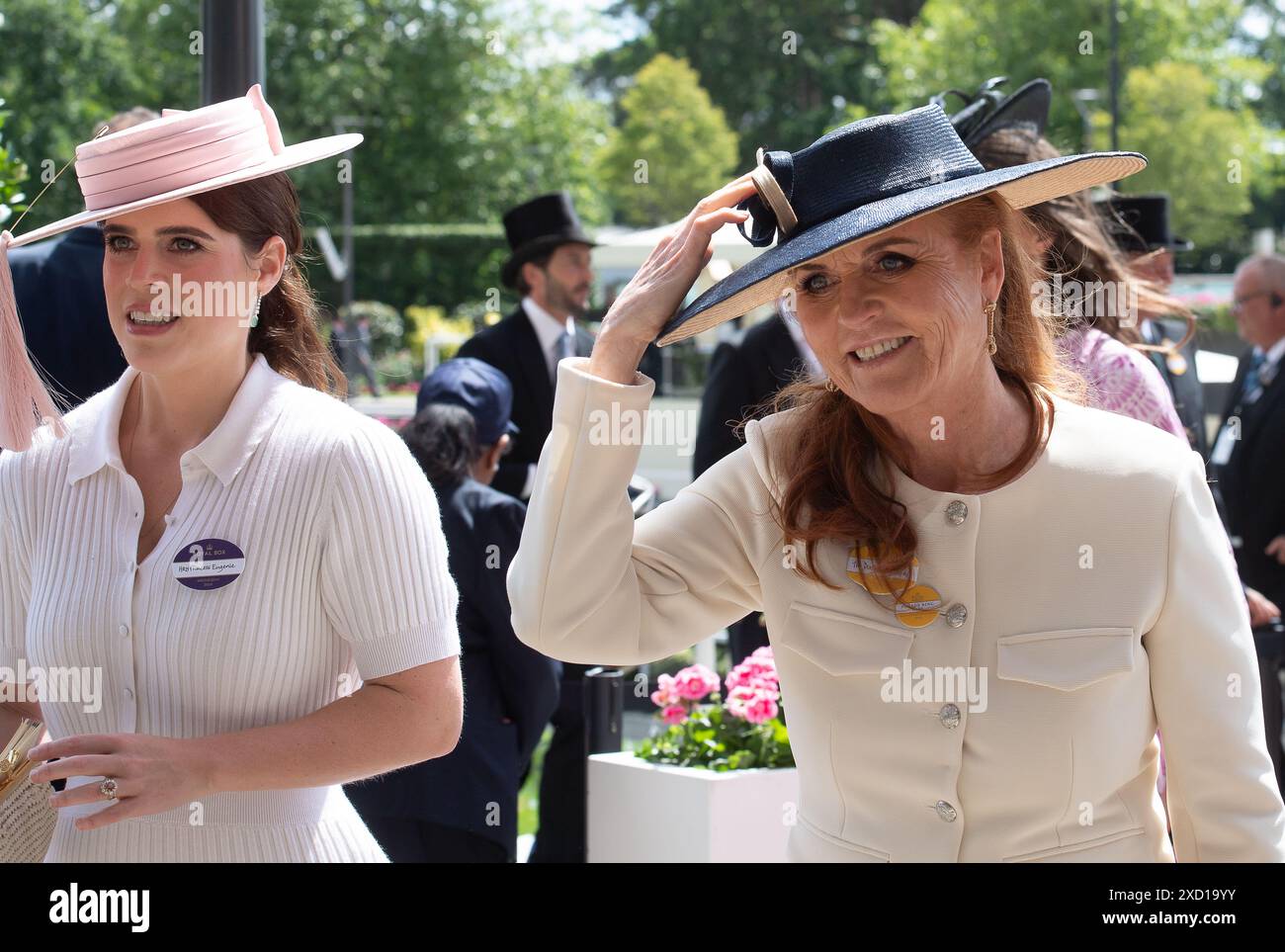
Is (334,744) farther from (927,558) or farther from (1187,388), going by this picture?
(1187,388)

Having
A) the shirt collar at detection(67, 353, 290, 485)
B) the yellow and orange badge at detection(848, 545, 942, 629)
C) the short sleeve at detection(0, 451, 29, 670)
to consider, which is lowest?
the short sleeve at detection(0, 451, 29, 670)

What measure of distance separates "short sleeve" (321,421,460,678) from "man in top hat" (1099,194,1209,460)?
2238 millimetres

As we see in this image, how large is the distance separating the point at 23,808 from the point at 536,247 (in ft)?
16.8

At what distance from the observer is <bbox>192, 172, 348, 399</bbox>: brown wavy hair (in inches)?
95.7

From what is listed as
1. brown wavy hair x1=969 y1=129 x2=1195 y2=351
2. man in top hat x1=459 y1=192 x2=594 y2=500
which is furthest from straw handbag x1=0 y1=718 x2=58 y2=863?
man in top hat x1=459 y1=192 x2=594 y2=500

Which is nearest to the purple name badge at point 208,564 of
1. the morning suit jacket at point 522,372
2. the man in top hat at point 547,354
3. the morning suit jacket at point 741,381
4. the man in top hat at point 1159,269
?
the man in top hat at point 547,354

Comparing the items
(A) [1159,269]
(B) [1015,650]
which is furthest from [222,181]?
(A) [1159,269]

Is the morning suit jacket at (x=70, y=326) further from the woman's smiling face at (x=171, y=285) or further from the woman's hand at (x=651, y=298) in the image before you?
the woman's hand at (x=651, y=298)

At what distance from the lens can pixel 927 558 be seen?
2.10 m

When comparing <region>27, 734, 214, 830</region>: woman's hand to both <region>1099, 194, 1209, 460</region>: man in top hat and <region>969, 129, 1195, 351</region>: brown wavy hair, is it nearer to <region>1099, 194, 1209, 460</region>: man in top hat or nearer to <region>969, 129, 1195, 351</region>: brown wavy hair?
A: <region>969, 129, 1195, 351</region>: brown wavy hair

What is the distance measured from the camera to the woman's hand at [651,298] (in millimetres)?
2062
